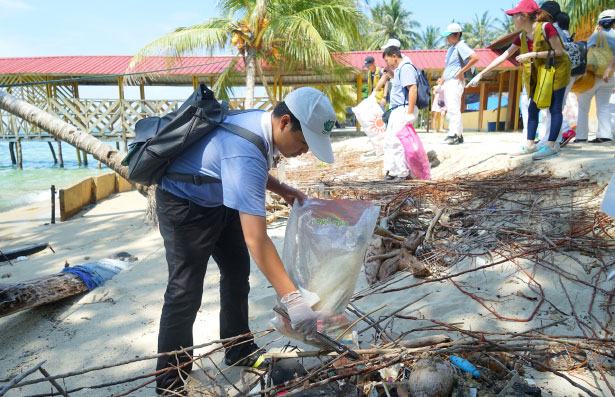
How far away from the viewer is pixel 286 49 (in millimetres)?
12531

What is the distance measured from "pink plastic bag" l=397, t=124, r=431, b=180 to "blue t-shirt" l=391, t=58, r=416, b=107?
0.35 meters

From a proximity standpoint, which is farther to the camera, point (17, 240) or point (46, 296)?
point (17, 240)

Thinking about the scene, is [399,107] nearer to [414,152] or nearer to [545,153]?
[414,152]

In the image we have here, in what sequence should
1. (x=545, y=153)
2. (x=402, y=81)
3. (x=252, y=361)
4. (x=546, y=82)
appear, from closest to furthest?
1. (x=252, y=361)
2. (x=546, y=82)
3. (x=545, y=153)
4. (x=402, y=81)

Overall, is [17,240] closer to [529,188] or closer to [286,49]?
[529,188]

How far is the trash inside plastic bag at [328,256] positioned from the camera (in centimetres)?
191

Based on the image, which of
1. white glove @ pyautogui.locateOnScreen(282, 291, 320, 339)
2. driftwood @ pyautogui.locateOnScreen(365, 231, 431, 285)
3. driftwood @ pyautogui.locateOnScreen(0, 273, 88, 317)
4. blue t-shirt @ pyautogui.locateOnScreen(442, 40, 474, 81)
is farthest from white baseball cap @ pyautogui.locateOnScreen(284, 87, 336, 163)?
blue t-shirt @ pyautogui.locateOnScreen(442, 40, 474, 81)

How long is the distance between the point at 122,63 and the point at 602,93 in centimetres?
1674

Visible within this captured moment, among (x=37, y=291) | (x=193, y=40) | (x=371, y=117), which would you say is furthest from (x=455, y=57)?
(x=193, y=40)

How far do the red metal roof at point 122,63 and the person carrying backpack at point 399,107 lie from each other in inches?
407

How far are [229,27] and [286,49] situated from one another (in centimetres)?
219

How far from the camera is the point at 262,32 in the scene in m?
10.6

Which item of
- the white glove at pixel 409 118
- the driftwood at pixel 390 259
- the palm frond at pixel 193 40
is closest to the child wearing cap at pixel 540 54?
the white glove at pixel 409 118

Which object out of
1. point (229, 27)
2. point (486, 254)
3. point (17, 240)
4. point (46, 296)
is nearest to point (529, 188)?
point (486, 254)
